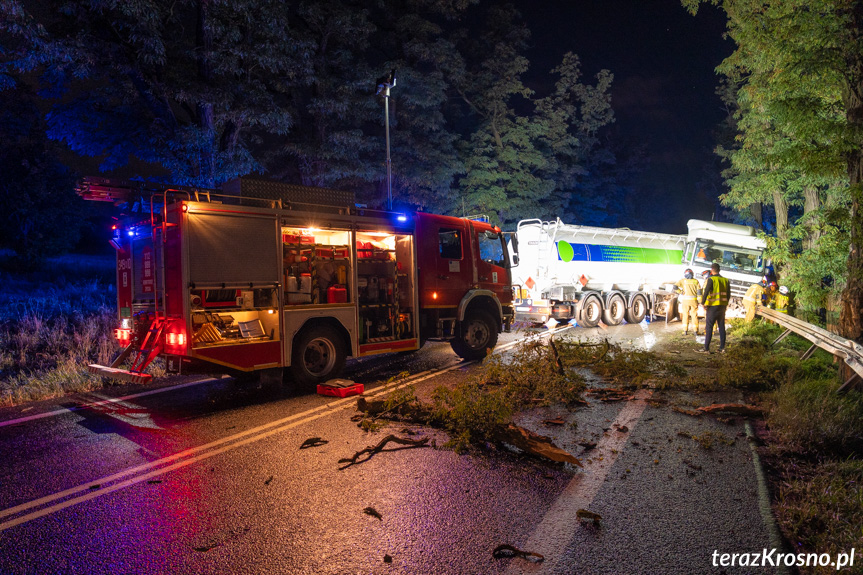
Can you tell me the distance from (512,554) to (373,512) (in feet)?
3.48

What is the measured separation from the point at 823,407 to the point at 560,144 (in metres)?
22.4

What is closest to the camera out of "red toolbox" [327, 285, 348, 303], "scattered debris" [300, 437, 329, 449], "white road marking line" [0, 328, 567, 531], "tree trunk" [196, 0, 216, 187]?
"white road marking line" [0, 328, 567, 531]

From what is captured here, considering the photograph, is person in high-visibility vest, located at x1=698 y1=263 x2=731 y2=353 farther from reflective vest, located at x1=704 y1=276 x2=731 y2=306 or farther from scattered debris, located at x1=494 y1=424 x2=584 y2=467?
scattered debris, located at x1=494 y1=424 x2=584 y2=467

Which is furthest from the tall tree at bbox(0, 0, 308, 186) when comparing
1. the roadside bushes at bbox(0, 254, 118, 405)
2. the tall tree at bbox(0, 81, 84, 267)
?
the tall tree at bbox(0, 81, 84, 267)

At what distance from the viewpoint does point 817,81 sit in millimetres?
7816

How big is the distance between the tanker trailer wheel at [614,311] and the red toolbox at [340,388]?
11645 millimetres

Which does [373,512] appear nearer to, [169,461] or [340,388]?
[169,461]

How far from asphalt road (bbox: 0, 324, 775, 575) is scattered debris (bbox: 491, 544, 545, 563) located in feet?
0.15

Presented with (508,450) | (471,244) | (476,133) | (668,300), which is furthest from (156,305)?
(476,133)

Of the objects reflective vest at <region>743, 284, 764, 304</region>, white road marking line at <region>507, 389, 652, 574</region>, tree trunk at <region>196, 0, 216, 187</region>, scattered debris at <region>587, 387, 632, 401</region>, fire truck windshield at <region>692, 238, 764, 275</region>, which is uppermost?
tree trunk at <region>196, 0, 216, 187</region>

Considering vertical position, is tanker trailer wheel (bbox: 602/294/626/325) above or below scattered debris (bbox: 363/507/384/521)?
above

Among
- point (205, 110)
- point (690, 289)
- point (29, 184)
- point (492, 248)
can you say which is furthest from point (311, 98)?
point (29, 184)

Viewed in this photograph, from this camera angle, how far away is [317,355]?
795cm

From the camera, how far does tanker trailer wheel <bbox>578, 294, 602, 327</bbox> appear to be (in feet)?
53.1
